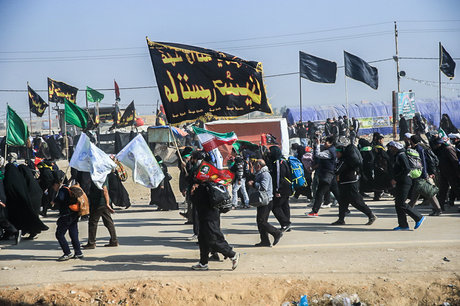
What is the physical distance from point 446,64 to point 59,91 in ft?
71.0

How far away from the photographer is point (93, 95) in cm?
3553

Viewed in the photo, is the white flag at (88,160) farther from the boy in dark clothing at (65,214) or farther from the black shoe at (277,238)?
the black shoe at (277,238)

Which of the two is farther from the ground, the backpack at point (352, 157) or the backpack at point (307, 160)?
the backpack at point (352, 157)

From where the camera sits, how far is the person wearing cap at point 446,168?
12.0m

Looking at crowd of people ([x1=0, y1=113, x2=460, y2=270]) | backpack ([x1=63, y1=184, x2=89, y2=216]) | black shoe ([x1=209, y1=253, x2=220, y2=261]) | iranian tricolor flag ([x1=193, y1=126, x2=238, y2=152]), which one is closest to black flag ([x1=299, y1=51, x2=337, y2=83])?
crowd of people ([x1=0, y1=113, x2=460, y2=270])

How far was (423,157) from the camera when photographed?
11070 mm

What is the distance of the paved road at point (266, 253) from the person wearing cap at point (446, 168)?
0.54 m

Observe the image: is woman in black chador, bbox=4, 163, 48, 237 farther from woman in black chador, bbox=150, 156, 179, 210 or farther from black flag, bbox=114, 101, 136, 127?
black flag, bbox=114, 101, 136, 127

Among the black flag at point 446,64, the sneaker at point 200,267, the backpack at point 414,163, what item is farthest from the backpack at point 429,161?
the black flag at point 446,64

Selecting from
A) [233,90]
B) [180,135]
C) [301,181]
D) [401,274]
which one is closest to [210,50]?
[233,90]

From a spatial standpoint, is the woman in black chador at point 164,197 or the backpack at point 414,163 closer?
the backpack at point 414,163

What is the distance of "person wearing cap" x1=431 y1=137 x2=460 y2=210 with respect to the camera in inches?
474

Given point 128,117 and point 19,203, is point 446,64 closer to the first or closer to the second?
point 128,117

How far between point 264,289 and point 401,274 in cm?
188
